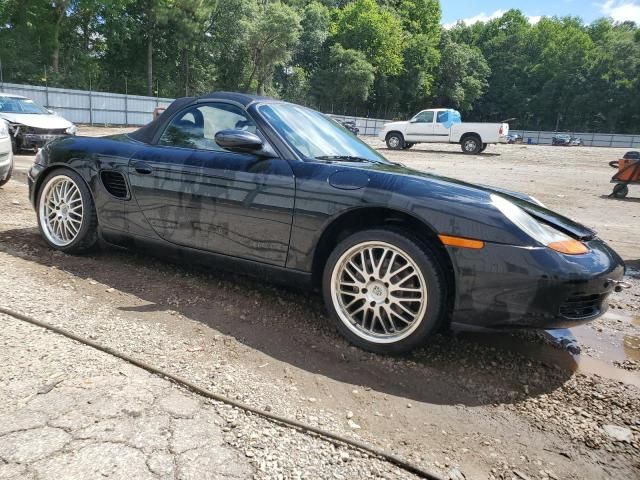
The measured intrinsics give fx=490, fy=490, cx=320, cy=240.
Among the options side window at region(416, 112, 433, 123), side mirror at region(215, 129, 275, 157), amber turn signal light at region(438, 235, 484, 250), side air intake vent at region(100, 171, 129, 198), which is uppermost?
side window at region(416, 112, 433, 123)

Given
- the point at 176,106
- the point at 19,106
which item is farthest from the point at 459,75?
the point at 176,106

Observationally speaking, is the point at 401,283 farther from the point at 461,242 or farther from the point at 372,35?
the point at 372,35

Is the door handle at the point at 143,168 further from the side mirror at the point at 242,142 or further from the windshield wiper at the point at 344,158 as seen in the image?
the windshield wiper at the point at 344,158

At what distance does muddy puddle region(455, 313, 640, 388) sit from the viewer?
9.14ft

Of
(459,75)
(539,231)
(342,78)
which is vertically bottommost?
(539,231)

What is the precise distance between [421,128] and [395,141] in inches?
54.5

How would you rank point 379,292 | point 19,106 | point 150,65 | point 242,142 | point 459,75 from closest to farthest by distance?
point 379,292 < point 242,142 < point 19,106 < point 150,65 < point 459,75

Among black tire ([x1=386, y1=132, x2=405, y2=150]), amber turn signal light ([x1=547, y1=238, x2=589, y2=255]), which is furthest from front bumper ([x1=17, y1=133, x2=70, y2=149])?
black tire ([x1=386, y1=132, x2=405, y2=150])

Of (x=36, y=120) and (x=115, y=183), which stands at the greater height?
(x=36, y=120)

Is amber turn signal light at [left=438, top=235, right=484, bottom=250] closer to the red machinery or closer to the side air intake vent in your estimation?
the side air intake vent

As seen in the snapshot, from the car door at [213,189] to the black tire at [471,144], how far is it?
19973mm

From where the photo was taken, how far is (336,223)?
2.83 metres

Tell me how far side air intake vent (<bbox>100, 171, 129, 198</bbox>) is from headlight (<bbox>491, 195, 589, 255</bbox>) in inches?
102

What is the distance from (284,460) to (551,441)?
1137 millimetres
